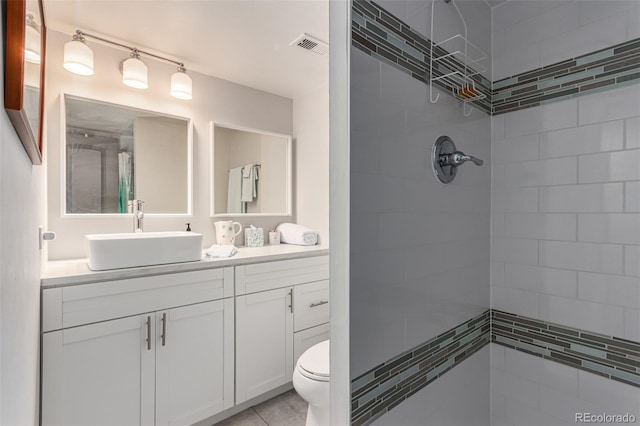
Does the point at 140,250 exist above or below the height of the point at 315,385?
above

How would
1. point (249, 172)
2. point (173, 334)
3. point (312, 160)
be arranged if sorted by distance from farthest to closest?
point (312, 160) → point (249, 172) → point (173, 334)

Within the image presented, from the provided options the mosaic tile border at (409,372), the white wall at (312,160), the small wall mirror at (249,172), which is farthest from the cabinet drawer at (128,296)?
the mosaic tile border at (409,372)

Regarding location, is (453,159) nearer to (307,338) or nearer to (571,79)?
(571,79)

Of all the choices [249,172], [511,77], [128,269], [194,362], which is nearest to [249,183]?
[249,172]

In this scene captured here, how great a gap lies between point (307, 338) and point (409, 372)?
133 cm

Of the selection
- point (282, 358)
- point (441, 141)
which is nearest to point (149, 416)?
point (282, 358)

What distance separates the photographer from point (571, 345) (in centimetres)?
126

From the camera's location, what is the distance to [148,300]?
1607 mm

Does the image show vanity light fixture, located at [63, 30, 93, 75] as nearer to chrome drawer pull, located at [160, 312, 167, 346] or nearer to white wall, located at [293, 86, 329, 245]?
chrome drawer pull, located at [160, 312, 167, 346]

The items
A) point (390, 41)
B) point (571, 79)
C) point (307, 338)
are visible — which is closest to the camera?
point (390, 41)

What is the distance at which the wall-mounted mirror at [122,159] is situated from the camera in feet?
6.13

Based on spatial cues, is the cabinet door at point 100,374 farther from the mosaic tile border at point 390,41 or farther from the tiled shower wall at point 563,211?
the tiled shower wall at point 563,211

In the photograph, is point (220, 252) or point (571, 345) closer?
point (571, 345)

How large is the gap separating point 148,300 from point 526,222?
183 centimetres
